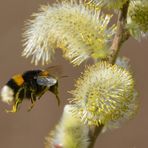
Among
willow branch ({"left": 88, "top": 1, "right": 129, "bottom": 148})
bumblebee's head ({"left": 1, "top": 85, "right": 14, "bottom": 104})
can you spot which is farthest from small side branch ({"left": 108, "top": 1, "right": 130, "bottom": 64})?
bumblebee's head ({"left": 1, "top": 85, "right": 14, "bottom": 104})

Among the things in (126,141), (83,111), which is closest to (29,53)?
(83,111)

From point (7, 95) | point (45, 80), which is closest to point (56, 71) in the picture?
point (45, 80)

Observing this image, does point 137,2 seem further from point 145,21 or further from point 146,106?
point 146,106

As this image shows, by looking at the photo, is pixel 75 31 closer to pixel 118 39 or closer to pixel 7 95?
pixel 118 39

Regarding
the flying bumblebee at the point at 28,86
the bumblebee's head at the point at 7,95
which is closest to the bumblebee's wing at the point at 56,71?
the flying bumblebee at the point at 28,86

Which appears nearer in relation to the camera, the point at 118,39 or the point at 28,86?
the point at 118,39

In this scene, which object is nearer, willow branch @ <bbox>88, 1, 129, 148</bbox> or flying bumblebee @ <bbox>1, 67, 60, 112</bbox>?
willow branch @ <bbox>88, 1, 129, 148</bbox>

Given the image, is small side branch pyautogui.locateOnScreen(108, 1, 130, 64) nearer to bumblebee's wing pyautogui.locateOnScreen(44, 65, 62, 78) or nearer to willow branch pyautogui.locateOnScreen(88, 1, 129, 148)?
willow branch pyautogui.locateOnScreen(88, 1, 129, 148)
